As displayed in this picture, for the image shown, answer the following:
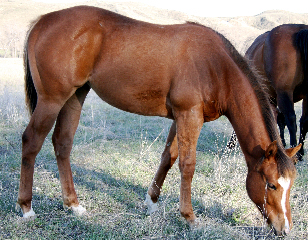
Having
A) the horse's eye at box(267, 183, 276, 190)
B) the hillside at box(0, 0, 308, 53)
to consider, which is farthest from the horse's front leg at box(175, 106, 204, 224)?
the hillside at box(0, 0, 308, 53)

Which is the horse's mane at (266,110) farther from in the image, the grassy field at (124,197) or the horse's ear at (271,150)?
the grassy field at (124,197)

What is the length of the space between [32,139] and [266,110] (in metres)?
2.55

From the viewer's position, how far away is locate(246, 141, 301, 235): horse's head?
8.73ft

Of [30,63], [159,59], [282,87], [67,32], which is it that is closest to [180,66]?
[159,59]

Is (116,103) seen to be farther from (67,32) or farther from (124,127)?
(124,127)

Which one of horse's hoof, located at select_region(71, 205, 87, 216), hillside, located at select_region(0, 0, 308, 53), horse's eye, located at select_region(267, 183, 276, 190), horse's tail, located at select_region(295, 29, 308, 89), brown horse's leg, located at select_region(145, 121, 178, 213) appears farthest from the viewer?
hillside, located at select_region(0, 0, 308, 53)

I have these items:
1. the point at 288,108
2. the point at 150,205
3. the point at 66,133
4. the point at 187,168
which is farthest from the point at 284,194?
the point at 288,108

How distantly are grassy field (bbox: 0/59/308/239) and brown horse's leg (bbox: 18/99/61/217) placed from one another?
7.9 inches

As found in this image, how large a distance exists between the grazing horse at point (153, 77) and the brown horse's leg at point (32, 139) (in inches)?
0.4

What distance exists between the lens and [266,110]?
2959 millimetres

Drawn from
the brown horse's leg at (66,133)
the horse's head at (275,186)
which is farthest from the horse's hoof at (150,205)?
the horse's head at (275,186)

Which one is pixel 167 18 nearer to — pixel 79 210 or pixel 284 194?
pixel 79 210

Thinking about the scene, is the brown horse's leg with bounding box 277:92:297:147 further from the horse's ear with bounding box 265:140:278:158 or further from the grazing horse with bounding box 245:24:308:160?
the horse's ear with bounding box 265:140:278:158

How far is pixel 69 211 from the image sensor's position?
136 inches
